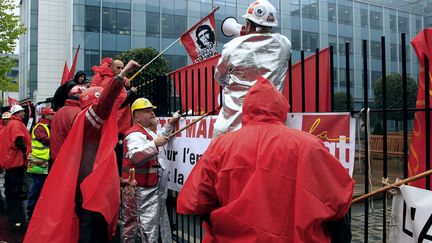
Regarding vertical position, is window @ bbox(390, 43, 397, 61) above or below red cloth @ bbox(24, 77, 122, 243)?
above

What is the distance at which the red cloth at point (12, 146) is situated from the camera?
909 cm

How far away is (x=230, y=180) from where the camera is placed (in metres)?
2.42

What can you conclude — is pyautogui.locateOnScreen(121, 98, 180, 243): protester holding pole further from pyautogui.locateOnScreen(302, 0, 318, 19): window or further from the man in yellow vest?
pyautogui.locateOnScreen(302, 0, 318, 19): window

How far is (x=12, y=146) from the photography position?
9.22 m

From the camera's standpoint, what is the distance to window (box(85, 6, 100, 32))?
105 ft

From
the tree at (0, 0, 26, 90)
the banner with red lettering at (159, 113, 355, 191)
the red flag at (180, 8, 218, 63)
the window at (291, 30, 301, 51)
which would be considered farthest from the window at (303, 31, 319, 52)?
the banner with red lettering at (159, 113, 355, 191)

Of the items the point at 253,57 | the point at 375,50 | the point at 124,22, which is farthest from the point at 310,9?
the point at 253,57

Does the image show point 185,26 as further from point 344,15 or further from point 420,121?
point 420,121

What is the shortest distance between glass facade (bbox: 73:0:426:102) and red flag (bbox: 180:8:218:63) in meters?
25.9

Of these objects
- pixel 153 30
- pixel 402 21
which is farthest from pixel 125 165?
pixel 402 21

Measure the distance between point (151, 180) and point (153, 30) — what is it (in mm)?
30309

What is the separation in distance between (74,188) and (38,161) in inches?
187

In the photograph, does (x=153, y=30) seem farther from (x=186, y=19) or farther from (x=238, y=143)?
(x=238, y=143)

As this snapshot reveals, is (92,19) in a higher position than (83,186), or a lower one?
higher
